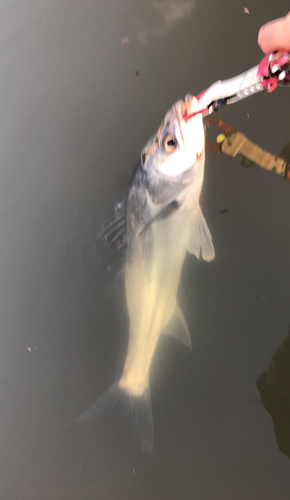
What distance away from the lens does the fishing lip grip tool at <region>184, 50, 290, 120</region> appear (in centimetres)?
71

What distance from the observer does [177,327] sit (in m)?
1.28

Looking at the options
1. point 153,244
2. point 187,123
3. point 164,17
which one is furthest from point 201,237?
point 164,17

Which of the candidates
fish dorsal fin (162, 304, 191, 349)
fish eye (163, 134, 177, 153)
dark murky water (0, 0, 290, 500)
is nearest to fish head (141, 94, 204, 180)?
fish eye (163, 134, 177, 153)

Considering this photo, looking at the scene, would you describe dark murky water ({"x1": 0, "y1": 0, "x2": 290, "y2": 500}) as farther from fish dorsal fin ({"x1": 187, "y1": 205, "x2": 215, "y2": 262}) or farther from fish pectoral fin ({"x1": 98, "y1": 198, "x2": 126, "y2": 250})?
fish dorsal fin ({"x1": 187, "y1": 205, "x2": 215, "y2": 262})

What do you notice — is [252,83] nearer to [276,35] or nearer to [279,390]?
[276,35]

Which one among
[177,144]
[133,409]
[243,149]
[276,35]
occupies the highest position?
[276,35]

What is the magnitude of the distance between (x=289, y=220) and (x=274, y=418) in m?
0.79

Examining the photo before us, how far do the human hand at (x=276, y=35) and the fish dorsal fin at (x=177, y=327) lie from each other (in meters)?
0.88

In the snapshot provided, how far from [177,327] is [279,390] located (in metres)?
0.48

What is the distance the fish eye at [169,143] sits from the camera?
100cm

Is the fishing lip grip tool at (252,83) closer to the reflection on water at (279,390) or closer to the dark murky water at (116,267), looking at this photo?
the dark murky water at (116,267)

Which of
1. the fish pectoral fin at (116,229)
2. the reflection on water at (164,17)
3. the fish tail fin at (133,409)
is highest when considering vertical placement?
the reflection on water at (164,17)

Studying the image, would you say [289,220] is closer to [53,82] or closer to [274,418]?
[274,418]

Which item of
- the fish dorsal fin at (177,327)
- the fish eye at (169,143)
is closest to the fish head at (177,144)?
the fish eye at (169,143)
